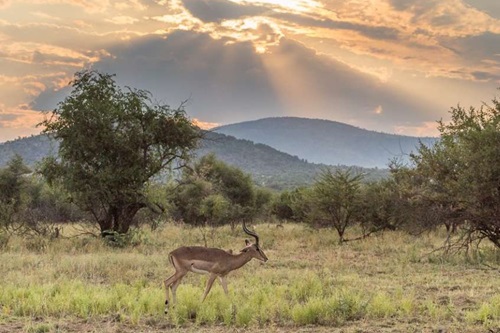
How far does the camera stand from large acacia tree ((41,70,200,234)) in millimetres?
22875

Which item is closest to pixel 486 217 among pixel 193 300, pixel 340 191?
pixel 340 191

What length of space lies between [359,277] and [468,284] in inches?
121

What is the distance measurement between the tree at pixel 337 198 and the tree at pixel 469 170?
6.76 m

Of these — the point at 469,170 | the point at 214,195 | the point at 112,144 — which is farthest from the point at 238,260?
the point at 214,195

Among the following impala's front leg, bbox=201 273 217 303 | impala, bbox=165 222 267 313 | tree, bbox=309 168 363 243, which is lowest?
impala's front leg, bbox=201 273 217 303

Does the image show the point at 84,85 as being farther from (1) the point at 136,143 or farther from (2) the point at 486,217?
(2) the point at 486,217

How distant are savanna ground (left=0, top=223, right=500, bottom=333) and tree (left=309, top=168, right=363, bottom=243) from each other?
7273mm

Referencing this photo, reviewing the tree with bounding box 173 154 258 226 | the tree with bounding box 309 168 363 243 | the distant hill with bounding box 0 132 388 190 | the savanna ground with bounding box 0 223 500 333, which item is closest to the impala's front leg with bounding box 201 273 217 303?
the savanna ground with bounding box 0 223 500 333

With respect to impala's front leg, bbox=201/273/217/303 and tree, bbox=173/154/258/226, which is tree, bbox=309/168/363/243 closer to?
tree, bbox=173/154/258/226

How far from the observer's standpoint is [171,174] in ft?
82.7

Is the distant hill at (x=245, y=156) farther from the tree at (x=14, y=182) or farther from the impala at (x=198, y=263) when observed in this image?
the impala at (x=198, y=263)

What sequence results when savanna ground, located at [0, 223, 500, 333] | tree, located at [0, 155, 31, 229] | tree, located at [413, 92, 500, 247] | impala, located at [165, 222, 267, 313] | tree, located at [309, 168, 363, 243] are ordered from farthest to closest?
tree, located at [0, 155, 31, 229], tree, located at [309, 168, 363, 243], tree, located at [413, 92, 500, 247], impala, located at [165, 222, 267, 313], savanna ground, located at [0, 223, 500, 333]

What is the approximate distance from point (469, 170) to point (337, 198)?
10.1 metres

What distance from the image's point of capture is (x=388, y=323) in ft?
31.3
